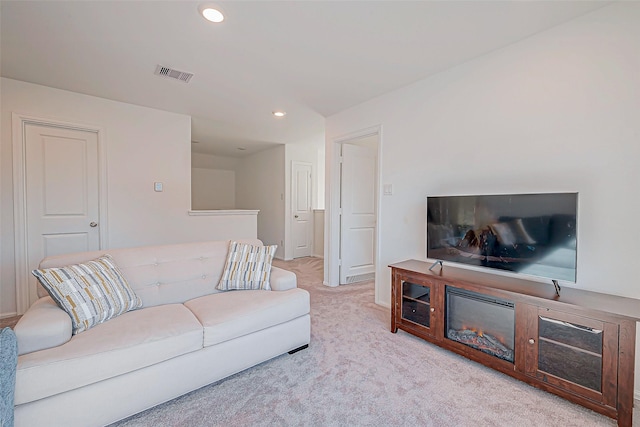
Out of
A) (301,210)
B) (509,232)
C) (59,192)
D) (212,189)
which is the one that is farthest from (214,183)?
(509,232)

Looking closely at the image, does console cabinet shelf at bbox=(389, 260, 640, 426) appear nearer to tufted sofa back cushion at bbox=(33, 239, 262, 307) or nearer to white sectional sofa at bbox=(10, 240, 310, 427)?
white sectional sofa at bbox=(10, 240, 310, 427)

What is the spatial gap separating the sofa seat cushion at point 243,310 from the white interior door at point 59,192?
217 centimetres

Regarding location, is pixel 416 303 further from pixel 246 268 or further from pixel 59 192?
pixel 59 192

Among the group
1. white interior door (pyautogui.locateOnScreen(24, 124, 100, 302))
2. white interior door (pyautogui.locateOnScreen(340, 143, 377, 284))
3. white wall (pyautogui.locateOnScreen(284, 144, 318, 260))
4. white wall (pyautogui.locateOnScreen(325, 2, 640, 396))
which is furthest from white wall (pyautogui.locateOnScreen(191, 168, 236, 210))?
white wall (pyautogui.locateOnScreen(325, 2, 640, 396))

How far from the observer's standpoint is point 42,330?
1.33 m

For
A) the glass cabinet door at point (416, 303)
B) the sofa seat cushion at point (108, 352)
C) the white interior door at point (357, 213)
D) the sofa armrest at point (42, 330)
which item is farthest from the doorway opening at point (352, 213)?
the sofa armrest at point (42, 330)

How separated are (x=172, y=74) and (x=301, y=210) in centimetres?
371

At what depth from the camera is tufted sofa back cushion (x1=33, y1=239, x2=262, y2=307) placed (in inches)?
77.0

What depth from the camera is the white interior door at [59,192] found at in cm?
289

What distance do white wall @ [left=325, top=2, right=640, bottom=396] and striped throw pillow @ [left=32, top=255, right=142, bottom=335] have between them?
2.44 meters

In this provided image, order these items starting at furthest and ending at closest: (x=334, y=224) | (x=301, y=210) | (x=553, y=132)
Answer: (x=301, y=210) → (x=334, y=224) → (x=553, y=132)

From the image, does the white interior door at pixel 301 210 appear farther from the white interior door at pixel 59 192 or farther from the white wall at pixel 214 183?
the white interior door at pixel 59 192

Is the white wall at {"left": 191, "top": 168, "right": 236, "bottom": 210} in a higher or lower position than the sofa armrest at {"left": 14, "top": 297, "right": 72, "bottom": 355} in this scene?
higher

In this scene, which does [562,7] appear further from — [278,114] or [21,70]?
[21,70]
